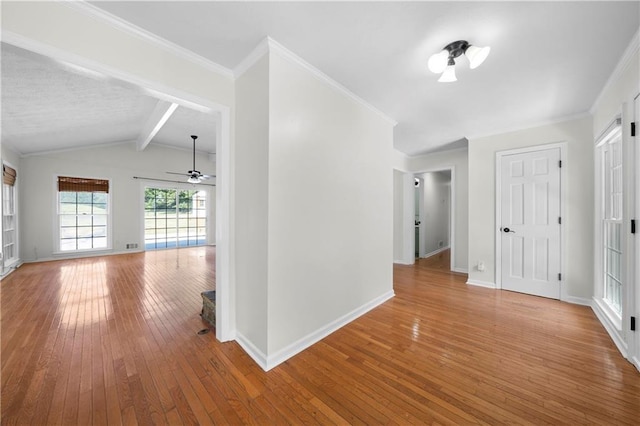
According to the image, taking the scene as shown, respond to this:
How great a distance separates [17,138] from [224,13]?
17.6ft

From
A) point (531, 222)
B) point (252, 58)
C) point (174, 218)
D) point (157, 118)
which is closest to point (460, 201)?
point (531, 222)

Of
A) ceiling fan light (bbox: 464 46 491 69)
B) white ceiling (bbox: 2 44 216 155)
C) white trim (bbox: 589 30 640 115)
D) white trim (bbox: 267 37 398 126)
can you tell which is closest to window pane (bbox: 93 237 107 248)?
white ceiling (bbox: 2 44 216 155)

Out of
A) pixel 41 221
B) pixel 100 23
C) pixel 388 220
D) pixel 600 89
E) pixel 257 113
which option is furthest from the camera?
pixel 41 221

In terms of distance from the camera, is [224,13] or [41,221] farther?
[41,221]

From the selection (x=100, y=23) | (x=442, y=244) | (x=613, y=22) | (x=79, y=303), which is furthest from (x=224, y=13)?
(x=442, y=244)

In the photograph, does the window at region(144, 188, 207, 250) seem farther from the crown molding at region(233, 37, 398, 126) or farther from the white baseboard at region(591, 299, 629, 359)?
the white baseboard at region(591, 299, 629, 359)

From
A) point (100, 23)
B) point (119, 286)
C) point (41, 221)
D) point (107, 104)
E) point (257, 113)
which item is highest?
point (107, 104)

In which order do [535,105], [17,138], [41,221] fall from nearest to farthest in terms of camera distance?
1. [535,105]
2. [17,138]
3. [41,221]

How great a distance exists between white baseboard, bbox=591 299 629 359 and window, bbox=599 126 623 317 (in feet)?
A: 0.34

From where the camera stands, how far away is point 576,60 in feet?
6.56

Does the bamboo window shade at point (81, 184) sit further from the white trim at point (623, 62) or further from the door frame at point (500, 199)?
the white trim at point (623, 62)

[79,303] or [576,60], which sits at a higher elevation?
[576,60]

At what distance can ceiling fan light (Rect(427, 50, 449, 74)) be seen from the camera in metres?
1.76

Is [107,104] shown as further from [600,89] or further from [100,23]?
[600,89]
